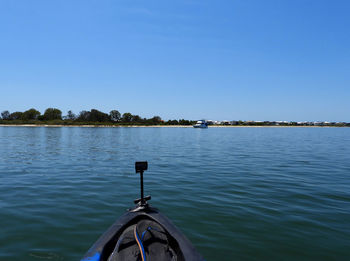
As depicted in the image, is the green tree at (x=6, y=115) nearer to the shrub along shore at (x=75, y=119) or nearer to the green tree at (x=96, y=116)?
the shrub along shore at (x=75, y=119)

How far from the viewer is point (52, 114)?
5689 inches

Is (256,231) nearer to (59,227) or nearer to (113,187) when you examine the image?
(59,227)

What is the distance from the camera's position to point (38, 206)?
7.37m

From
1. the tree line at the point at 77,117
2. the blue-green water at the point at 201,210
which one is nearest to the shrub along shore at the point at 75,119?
the tree line at the point at 77,117

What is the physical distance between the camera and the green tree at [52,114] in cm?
14212

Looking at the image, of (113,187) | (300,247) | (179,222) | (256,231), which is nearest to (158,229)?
(179,222)

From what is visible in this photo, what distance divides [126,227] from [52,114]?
164 m

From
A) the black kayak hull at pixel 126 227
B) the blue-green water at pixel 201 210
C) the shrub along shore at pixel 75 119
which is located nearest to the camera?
the black kayak hull at pixel 126 227

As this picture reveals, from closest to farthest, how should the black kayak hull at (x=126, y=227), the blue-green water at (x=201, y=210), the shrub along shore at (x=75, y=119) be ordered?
the black kayak hull at (x=126, y=227) → the blue-green water at (x=201, y=210) → the shrub along shore at (x=75, y=119)

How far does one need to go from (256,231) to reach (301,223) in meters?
1.60

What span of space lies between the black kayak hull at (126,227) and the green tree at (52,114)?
162123 millimetres

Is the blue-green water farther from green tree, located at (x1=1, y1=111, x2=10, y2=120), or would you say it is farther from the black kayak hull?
green tree, located at (x1=1, y1=111, x2=10, y2=120)

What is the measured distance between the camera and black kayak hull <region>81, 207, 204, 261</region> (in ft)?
11.4

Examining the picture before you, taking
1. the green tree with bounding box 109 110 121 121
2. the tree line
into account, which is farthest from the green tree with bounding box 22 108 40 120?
the green tree with bounding box 109 110 121 121
